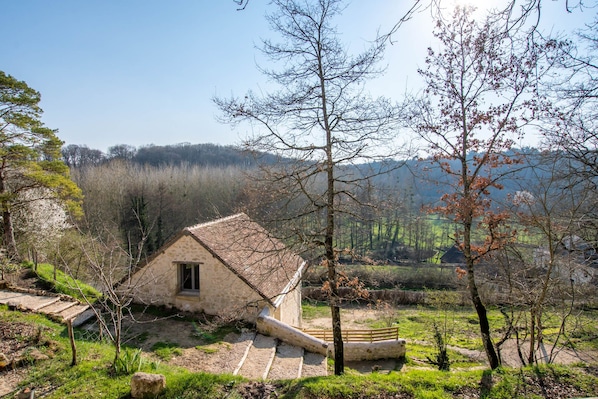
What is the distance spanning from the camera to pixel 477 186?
27.5 feet

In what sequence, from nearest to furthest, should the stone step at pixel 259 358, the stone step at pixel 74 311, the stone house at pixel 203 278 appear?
the stone step at pixel 259 358
the stone step at pixel 74 311
the stone house at pixel 203 278

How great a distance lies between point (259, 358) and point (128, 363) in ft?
13.9

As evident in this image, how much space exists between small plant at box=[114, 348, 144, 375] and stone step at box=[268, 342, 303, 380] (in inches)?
137

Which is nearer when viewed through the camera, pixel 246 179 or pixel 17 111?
pixel 246 179

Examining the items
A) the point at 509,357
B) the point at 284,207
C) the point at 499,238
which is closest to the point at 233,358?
the point at 284,207

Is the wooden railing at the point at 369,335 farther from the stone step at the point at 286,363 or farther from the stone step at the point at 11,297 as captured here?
the stone step at the point at 11,297

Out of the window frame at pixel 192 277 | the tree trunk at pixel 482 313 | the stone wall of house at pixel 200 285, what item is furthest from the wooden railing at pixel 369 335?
the tree trunk at pixel 482 313

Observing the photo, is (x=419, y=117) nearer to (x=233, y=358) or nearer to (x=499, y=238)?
(x=499, y=238)

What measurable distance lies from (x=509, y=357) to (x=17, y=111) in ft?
80.4

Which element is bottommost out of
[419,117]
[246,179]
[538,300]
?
[538,300]

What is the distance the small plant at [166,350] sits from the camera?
31.2 ft

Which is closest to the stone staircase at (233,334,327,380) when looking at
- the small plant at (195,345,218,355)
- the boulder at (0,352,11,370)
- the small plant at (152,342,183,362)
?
the small plant at (195,345,218,355)

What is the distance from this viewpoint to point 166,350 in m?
9.80

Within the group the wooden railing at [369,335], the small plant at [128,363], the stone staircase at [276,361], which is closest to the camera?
the small plant at [128,363]
